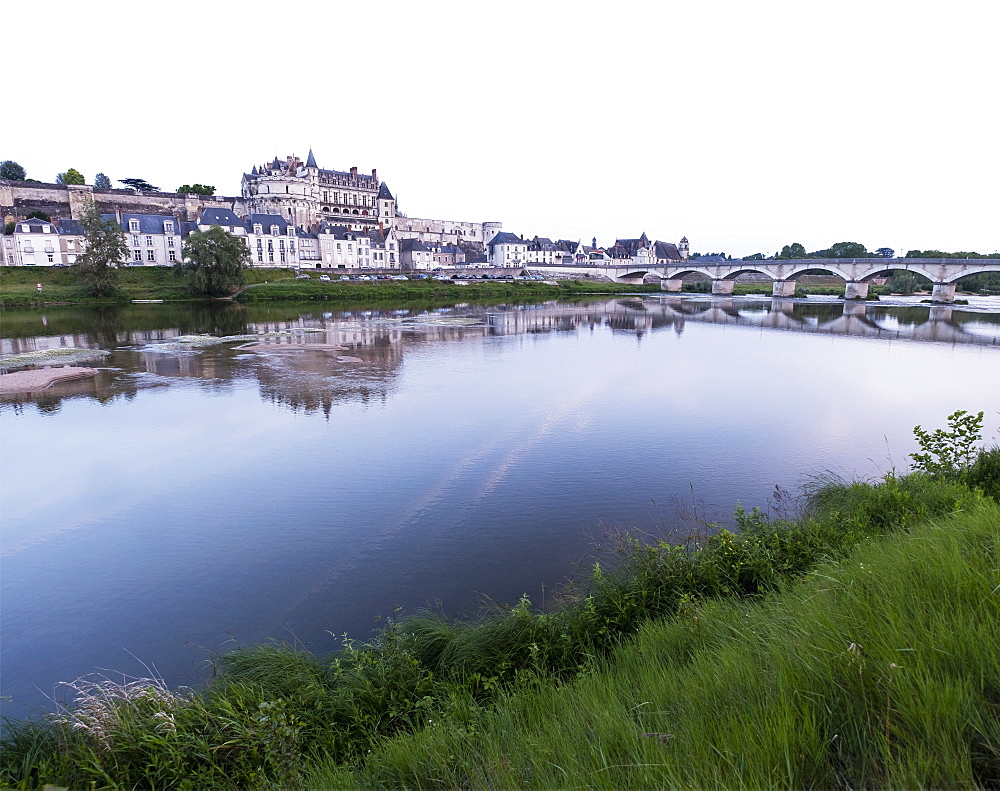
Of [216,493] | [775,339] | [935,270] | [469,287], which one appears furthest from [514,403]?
[935,270]

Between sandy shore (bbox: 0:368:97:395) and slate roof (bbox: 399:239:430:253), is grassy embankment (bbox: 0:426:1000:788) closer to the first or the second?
sandy shore (bbox: 0:368:97:395)

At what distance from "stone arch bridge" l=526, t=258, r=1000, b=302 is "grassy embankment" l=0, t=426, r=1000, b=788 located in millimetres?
61110

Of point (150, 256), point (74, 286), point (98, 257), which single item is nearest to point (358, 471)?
point (98, 257)

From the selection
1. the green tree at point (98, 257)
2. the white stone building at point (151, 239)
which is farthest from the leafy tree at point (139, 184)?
the green tree at point (98, 257)

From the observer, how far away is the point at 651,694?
336cm

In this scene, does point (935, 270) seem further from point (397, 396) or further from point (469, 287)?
point (397, 396)

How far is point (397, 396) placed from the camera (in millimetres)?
16484

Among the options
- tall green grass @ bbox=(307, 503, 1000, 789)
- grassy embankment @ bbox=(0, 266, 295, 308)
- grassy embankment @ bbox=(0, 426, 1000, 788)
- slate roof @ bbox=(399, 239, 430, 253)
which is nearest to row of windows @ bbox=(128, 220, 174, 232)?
grassy embankment @ bbox=(0, 266, 295, 308)

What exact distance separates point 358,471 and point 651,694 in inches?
317

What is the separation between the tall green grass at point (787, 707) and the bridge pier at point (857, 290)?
235 ft

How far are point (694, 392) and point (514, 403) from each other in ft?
18.2

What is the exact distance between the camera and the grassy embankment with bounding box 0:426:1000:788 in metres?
2.43

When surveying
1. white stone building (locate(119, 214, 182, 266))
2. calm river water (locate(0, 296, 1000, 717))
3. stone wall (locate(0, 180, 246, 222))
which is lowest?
calm river water (locate(0, 296, 1000, 717))

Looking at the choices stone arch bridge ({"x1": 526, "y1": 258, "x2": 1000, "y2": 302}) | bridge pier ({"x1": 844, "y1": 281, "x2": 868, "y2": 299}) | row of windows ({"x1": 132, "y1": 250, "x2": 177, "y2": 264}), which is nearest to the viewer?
stone arch bridge ({"x1": 526, "y1": 258, "x2": 1000, "y2": 302})
